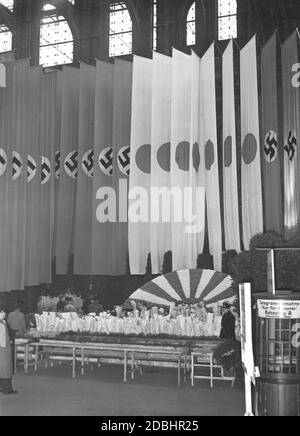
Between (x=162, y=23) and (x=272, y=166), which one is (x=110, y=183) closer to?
(x=272, y=166)

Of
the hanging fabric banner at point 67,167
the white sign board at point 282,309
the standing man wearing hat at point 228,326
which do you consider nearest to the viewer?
the white sign board at point 282,309

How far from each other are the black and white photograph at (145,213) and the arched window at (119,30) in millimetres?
1612

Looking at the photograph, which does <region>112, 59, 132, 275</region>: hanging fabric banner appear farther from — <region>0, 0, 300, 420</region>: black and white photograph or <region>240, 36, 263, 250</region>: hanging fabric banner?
<region>240, 36, 263, 250</region>: hanging fabric banner

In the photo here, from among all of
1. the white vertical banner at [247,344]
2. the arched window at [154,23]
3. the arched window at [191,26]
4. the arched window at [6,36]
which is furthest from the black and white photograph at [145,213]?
the arched window at [6,36]

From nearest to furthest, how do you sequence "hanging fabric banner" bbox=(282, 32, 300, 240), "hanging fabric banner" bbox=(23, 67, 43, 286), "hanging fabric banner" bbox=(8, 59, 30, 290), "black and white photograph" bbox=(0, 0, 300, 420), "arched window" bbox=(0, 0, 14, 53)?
"black and white photograph" bbox=(0, 0, 300, 420)
"hanging fabric banner" bbox=(282, 32, 300, 240)
"hanging fabric banner" bbox=(8, 59, 30, 290)
"hanging fabric banner" bbox=(23, 67, 43, 286)
"arched window" bbox=(0, 0, 14, 53)

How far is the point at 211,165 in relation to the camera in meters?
13.9

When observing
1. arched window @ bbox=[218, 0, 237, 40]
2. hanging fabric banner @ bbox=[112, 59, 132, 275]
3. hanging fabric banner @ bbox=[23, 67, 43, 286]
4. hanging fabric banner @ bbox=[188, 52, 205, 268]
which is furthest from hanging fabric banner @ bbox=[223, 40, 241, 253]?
arched window @ bbox=[218, 0, 237, 40]

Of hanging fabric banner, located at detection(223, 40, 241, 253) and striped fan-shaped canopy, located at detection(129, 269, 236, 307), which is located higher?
hanging fabric banner, located at detection(223, 40, 241, 253)

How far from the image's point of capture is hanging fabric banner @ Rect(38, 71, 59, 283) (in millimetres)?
15836

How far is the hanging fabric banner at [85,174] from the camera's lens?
15250mm

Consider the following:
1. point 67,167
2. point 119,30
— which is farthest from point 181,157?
point 119,30

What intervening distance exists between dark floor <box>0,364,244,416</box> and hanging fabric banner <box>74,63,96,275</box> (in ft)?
16.0

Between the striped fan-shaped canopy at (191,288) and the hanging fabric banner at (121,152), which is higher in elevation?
the hanging fabric banner at (121,152)

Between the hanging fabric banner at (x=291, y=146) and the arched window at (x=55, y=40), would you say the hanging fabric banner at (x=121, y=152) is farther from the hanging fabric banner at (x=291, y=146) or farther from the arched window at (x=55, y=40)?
the arched window at (x=55, y=40)
